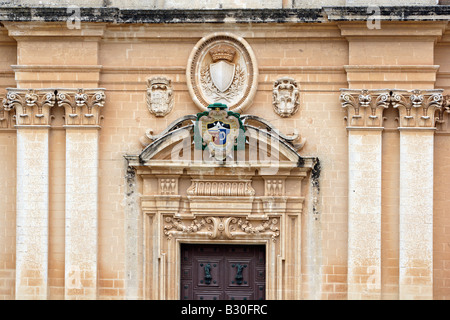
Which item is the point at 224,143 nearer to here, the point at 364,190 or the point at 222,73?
the point at 222,73

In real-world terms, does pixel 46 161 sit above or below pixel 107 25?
below

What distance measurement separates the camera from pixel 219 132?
44.9 feet

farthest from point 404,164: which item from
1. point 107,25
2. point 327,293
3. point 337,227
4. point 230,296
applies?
point 107,25

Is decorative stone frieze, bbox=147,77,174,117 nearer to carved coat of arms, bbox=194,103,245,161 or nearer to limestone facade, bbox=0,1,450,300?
limestone facade, bbox=0,1,450,300

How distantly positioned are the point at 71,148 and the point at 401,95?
16.7 ft

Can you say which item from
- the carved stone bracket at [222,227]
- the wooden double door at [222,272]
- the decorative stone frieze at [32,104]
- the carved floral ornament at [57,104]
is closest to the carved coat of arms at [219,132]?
the carved stone bracket at [222,227]

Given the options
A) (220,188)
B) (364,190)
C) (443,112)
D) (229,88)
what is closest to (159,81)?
(229,88)

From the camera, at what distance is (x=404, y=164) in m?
13.4

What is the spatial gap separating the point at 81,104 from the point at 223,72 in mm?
2252

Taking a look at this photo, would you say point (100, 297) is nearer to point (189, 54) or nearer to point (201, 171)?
point (201, 171)

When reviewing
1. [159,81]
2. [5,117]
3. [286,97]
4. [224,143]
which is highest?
[159,81]

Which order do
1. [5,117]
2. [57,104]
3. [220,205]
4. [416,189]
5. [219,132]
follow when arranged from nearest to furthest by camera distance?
[416,189] < [219,132] < [220,205] < [57,104] < [5,117]

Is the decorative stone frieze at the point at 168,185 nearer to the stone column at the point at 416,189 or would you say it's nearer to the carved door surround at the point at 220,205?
the carved door surround at the point at 220,205

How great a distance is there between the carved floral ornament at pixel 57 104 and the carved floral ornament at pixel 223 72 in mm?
1499
